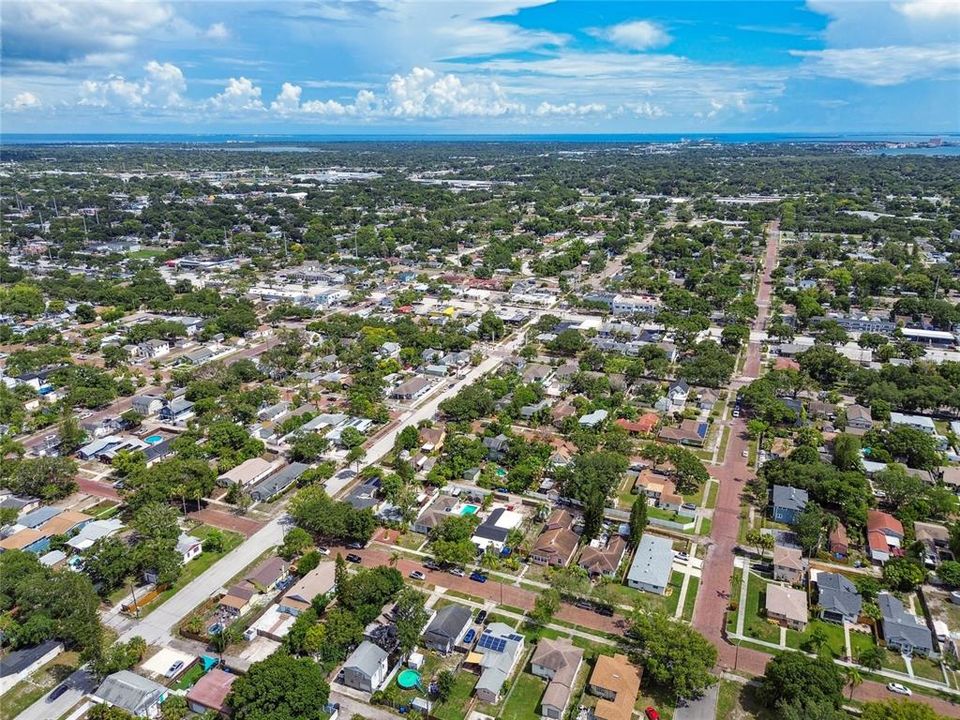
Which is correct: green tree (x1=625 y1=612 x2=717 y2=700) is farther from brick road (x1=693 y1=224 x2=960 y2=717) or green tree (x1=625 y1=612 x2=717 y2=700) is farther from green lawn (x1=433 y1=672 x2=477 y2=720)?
green lawn (x1=433 y1=672 x2=477 y2=720)

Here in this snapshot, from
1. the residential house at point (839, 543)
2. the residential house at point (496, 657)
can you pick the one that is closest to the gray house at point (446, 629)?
the residential house at point (496, 657)

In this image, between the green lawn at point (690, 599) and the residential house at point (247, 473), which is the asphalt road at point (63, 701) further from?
the green lawn at point (690, 599)

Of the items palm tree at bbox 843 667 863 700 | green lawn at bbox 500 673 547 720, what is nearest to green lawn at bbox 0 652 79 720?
green lawn at bbox 500 673 547 720

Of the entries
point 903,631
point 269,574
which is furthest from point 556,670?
point 903,631

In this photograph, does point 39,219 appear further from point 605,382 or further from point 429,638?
point 429,638

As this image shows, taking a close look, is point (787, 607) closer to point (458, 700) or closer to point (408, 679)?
point (458, 700)

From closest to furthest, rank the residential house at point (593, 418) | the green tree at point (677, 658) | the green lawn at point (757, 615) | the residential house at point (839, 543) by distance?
the green tree at point (677, 658) → the green lawn at point (757, 615) → the residential house at point (839, 543) → the residential house at point (593, 418)
